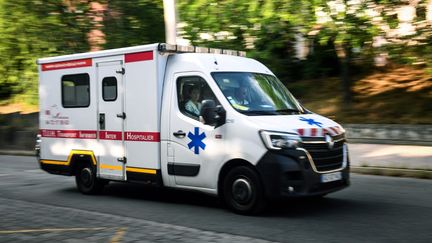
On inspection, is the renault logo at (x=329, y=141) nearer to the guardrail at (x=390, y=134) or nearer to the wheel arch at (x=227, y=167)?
the wheel arch at (x=227, y=167)

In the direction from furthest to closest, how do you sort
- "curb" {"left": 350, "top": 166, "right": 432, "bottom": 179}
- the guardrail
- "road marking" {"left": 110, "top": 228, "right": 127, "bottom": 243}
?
the guardrail < "curb" {"left": 350, "top": 166, "right": 432, "bottom": 179} < "road marking" {"left": 110, "top": 228, "right": 127, "bottom": 243}

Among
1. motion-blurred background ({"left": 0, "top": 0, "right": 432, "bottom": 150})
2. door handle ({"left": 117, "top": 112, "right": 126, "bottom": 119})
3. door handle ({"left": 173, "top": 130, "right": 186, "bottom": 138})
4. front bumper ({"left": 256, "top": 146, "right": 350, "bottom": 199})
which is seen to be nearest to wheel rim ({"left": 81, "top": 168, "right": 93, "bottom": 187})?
door handle ({"left": 117, "top": 112, "right": 126, "bottom": 119})

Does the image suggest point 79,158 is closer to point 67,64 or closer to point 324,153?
point 67,64

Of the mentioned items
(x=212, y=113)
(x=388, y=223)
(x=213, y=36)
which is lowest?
(x=388, y=223)

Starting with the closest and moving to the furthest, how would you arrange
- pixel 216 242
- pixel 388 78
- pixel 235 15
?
pixel 216 242 → pixel 235 15 → pixel 388 78

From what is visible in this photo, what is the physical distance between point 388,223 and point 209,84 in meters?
3.15

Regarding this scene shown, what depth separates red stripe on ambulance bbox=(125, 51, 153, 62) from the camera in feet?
28.5

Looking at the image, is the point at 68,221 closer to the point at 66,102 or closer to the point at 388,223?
the point at 66,102

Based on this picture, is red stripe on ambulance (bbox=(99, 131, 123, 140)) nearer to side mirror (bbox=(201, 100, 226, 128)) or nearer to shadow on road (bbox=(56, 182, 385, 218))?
shadow on road (bbox=(56, 182, 385, 218))

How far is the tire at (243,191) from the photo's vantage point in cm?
741

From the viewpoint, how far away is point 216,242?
605 cm

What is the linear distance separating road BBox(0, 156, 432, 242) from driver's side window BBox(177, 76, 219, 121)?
149 centimetres

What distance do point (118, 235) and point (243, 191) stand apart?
1.94 m

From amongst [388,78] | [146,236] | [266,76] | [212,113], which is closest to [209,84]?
[212,113]
